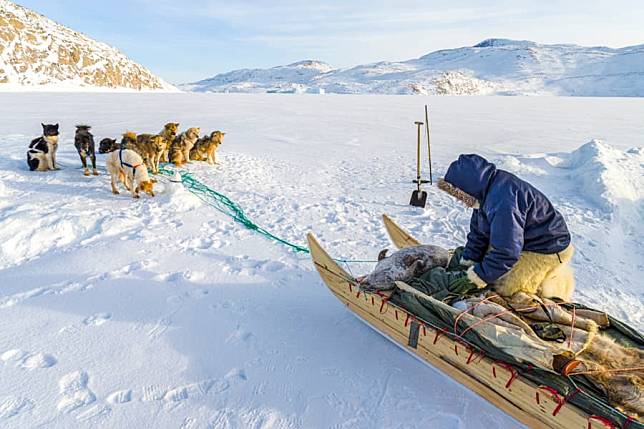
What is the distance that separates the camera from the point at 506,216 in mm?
2732

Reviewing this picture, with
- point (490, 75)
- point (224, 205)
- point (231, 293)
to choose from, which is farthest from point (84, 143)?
point (490, 75)

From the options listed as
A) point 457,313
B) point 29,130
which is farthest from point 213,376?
point 29,130

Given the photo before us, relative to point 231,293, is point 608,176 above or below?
above

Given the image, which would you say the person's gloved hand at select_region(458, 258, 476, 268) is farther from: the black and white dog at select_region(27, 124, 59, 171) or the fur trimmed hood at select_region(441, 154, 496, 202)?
the black and white dog at select_region(27, 124, 59, 171)

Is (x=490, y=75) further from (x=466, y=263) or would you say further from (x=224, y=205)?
(x=466, y=263)

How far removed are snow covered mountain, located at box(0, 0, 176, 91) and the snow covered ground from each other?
222 feet

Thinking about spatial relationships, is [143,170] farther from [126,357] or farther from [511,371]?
[511,371]

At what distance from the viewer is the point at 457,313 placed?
103 inches

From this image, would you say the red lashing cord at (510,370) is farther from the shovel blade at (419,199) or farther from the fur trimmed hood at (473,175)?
the shovel blade at (419,199)

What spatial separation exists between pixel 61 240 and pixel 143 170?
190 cm

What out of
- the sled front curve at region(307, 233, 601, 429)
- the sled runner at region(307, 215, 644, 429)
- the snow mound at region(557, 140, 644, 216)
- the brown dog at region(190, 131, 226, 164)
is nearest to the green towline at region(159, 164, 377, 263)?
the brown dog at region(190, 131, 226, 164)

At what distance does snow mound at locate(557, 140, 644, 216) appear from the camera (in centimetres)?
645

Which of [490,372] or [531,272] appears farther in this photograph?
[531,272]

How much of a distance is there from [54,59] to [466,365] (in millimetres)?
90820
